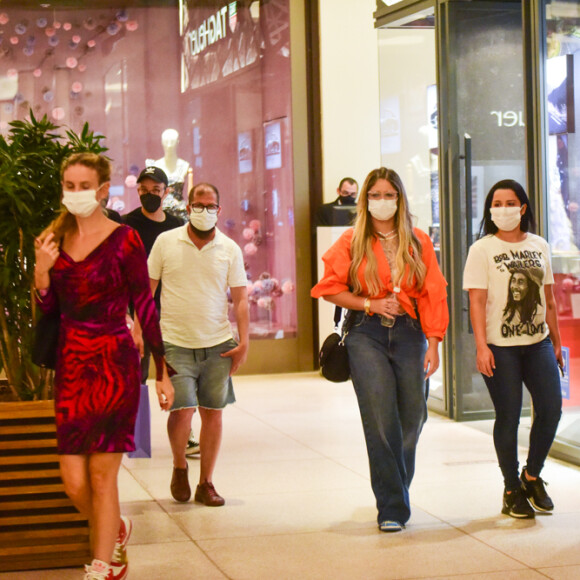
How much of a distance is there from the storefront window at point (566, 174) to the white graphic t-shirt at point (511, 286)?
1330mm

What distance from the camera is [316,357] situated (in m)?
10.9

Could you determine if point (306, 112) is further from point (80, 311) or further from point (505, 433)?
point (80, 311)

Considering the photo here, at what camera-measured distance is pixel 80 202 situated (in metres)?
3.83

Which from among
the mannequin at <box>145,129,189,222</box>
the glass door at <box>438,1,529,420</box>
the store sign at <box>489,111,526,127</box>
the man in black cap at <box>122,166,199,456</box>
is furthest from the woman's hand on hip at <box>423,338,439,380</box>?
the mannequin at <box>145,129,189,222</box>

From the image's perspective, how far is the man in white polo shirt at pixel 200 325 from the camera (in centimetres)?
537

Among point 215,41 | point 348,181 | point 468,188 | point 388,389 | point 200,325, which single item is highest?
point 215,41

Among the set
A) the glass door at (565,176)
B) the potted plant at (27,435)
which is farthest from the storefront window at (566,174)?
the potted plant at (27,435)

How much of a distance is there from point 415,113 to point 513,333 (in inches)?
139

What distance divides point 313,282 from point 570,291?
15.1 feet

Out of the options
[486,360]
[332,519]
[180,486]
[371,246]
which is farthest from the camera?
[180,486]

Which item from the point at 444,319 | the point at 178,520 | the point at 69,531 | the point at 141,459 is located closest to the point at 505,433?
the point at 444,319

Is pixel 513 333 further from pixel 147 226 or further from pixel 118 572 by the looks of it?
pixel 147 226

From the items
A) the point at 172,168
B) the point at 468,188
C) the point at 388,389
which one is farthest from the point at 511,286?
the point at 172,168

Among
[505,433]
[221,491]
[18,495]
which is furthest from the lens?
[221,491]
